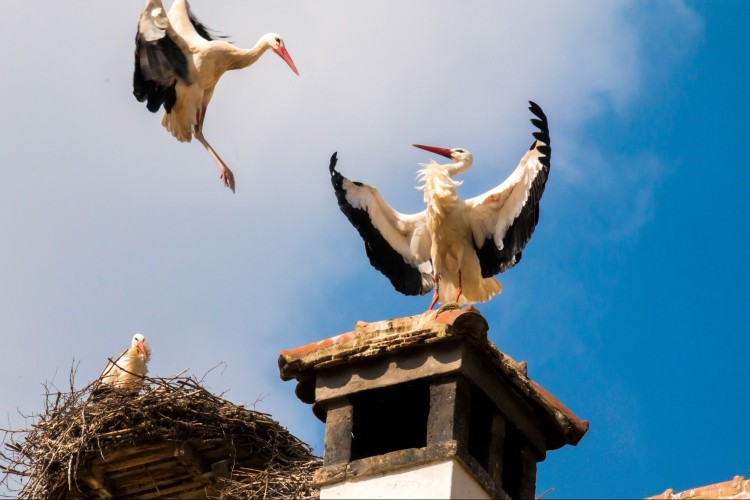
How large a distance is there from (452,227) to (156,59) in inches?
127

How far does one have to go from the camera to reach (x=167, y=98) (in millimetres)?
14719

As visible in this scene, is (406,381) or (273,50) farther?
(273,50)

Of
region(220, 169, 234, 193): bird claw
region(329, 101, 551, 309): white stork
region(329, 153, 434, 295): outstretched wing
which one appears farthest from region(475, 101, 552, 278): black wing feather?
region(220, 169, 234, 193): bird claw

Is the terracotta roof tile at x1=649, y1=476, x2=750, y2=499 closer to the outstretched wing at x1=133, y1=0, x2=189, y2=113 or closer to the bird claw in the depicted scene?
the bird claw

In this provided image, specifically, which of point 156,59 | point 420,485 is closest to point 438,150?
point 156,59

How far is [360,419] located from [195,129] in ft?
19.6

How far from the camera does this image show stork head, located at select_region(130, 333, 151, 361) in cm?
1458

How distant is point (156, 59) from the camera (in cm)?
1452

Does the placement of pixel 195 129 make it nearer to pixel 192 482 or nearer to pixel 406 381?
pixel 192 482

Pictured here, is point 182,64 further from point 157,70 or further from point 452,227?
point 452,227

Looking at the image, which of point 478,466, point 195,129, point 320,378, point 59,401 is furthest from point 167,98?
point 478,466

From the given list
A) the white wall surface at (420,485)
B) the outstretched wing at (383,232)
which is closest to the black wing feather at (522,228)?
the outstretched wing at (383,232)

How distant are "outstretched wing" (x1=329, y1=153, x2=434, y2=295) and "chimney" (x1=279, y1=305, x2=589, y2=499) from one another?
332cm

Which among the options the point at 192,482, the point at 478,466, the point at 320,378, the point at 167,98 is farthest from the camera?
Result: the point at 167,98
